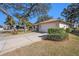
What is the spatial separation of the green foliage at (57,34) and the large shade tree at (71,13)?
0.38 metres

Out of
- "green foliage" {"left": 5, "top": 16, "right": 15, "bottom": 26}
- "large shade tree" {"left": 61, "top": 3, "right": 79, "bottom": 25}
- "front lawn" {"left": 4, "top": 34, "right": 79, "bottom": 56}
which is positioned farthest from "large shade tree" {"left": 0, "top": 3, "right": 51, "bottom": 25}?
"front lawn" {"left": 4, "top": 34, "right": 79, "bottom": 56}

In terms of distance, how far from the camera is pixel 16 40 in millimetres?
5160

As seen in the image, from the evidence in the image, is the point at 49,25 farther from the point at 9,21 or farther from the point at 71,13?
the point at 9,21

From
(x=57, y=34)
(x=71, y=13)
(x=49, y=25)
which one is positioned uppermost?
(x=71, y=13)

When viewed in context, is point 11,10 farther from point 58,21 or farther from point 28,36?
point 58,21

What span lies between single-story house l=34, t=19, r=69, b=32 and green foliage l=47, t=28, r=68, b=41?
112 millimetres

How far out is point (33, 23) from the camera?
5145 mm

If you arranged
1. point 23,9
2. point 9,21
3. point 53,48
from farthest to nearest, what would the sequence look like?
point 23,9
point 9,21
point 53,48

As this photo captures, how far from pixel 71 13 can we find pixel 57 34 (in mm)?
772

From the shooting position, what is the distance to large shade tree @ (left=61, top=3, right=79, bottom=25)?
5066 mm

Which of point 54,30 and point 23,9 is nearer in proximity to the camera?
point 54,30

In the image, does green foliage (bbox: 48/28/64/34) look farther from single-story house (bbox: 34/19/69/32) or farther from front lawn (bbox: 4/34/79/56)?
front lawn (bbox: 4/34/79/56)

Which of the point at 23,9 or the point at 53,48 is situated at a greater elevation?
the point at 23,9

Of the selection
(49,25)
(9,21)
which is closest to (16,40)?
(9,21)
